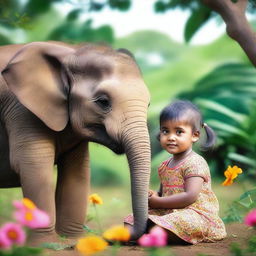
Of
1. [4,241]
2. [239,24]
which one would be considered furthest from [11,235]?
[239,24]

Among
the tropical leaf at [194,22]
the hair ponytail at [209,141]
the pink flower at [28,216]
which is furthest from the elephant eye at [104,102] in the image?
the tropical leaf at [194,22]

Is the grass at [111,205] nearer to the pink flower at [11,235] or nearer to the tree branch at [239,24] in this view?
the tree branch at [239,24]

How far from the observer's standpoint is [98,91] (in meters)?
3.96

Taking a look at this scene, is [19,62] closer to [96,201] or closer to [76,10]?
[96,201]

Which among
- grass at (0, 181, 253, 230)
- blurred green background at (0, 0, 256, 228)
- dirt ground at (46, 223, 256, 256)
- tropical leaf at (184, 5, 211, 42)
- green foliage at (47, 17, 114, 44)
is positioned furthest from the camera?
green foliage at (47, 17, 114, 44)

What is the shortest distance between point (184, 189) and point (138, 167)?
0.38 m

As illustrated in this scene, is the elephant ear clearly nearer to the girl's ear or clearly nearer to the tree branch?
the girl's ear

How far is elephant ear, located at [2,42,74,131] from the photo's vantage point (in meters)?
4.14

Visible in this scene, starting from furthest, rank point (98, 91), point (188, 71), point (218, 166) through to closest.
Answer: point (188, 71)
point (218, 166)
point (98, 91)

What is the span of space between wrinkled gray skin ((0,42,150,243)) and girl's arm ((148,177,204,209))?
0.25 metres

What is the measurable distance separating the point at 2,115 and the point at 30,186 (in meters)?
0.57

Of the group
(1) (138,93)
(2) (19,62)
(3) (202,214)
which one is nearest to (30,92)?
(2) (19,62)

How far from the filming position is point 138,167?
3680 mm

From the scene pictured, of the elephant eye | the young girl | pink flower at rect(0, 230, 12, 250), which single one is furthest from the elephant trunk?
pink flower at rect(0, 230, 12, 250)
